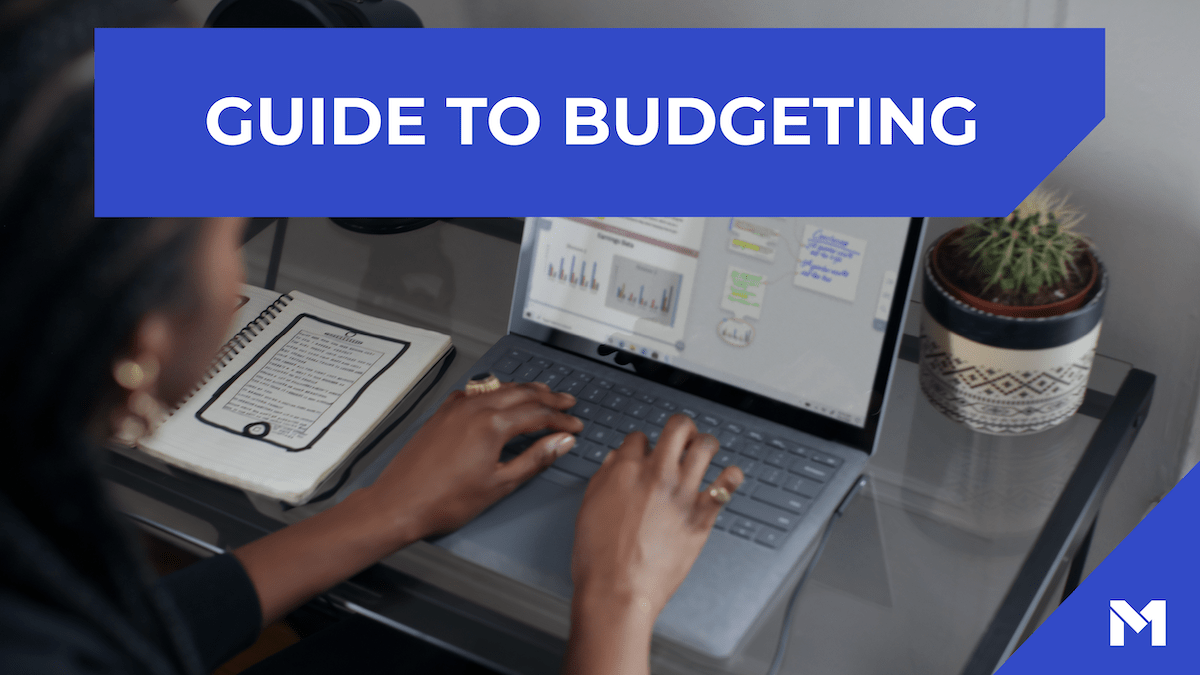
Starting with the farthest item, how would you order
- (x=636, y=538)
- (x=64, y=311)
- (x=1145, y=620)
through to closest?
(x=1145, y=620)
(x=636, y=538)
(x=64, y=311)

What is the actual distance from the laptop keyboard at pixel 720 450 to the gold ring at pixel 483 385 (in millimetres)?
49

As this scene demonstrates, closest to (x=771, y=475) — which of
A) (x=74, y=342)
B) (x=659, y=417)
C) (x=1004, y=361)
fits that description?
(x=659, y=417)

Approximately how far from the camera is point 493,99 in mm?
968

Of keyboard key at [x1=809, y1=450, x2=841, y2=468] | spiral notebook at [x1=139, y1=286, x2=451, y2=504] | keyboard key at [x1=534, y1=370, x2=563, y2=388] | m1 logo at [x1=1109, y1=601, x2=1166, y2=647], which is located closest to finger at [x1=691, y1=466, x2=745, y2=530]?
keyboard key at [x1=809, y1=450, x2=841, y2=468]

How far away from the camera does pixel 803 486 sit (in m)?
0.81

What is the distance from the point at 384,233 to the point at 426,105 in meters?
0.27

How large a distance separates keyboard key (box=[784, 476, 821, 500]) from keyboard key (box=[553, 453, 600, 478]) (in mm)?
174

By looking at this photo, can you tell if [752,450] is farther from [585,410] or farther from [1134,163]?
[1134,163]

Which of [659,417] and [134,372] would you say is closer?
[134,372]

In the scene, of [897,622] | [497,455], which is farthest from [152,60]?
[897,622]

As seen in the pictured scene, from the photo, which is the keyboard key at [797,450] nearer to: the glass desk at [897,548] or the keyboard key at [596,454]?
the glass desk at [897,548]

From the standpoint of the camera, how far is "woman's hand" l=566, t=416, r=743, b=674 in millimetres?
679

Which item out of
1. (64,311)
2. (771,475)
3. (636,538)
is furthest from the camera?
(771,475)

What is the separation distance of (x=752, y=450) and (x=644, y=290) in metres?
0.19
